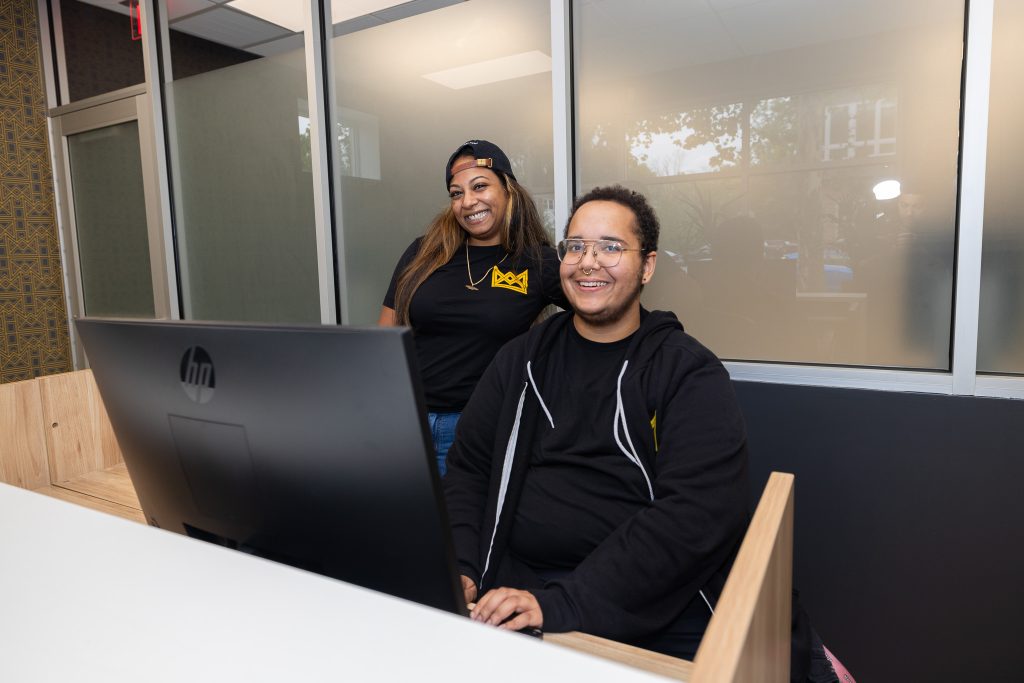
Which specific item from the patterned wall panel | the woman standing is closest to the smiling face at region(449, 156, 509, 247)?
the woman standing

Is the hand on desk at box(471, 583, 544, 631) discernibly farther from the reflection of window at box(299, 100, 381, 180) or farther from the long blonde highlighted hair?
the reflection of window at box(299, 100, 381, 180)

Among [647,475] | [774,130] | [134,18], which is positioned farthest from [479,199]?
[134,18]

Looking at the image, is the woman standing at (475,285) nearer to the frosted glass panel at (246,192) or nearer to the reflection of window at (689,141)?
the reflection of window at (689,141)

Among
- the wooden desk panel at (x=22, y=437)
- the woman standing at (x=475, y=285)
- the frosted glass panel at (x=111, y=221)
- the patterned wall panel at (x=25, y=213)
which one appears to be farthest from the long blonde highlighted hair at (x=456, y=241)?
the patterned wall panel at (x=25, y=213)

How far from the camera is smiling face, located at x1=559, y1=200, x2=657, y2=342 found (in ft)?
4.42

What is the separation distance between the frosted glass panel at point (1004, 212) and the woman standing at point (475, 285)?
1164 millimetres

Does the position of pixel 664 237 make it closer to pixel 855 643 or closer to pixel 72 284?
pixel 855 643

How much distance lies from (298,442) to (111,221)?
3970mm

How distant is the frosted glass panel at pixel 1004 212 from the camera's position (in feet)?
5.46

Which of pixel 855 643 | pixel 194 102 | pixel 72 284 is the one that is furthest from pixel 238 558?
pixel 72 284

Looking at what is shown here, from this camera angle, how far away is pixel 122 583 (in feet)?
1.99

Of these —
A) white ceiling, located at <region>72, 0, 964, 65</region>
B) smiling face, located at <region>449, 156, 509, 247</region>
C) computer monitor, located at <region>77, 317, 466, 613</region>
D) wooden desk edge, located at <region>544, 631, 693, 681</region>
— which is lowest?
wooden desk edge, located at <region>544, 631, 693, 681</region>

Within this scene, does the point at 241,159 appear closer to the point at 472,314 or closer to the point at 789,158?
the point at 472,314

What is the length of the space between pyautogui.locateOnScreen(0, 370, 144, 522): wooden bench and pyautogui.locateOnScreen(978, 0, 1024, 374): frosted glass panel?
221cm
